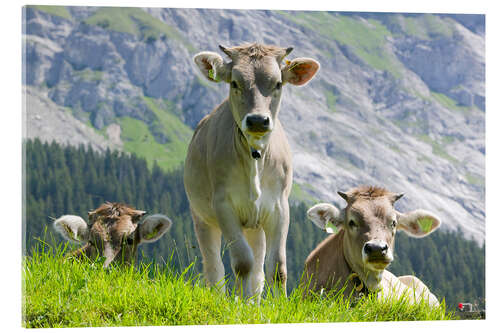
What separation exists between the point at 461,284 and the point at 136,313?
6536 millimetres

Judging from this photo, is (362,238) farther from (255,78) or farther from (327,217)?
Result: (255,78)

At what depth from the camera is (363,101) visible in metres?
24.4

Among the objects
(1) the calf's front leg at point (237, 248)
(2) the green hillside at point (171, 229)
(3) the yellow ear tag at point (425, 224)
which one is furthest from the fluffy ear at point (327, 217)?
Answer: (1) the calf's front leg at point (237, 248)

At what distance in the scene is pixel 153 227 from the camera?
898cm

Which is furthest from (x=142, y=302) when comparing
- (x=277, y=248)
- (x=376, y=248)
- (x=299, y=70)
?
(x=299, y=70)

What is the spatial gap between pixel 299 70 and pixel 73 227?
135 inches

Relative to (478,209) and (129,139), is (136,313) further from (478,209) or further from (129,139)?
(129,139)

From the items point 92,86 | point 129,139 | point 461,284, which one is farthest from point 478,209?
point 129,139

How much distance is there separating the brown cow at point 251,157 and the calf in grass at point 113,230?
32.8 inches

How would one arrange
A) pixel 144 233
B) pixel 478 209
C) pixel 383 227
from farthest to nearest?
1. pixel 478 209
2. pixel 144 233
3. pixel 383 227

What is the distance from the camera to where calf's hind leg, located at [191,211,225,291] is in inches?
359

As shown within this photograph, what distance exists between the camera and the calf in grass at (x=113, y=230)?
8.73m

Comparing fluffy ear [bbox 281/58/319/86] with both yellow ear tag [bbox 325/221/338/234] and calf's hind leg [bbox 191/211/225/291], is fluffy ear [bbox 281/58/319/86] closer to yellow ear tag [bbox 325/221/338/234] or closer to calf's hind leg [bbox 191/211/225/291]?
yellow ear tag [bbox 325/221/338/234]

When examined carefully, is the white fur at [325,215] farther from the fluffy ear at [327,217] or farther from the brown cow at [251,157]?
the brown cow at [251,157]
